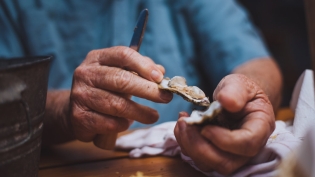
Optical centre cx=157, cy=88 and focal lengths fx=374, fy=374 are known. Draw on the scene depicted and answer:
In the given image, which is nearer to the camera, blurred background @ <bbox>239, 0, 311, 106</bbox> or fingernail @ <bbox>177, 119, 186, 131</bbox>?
fingernail @ <bbox>177, 119, 186, 131</bbox>

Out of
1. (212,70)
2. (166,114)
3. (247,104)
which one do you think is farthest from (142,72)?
(212,70)

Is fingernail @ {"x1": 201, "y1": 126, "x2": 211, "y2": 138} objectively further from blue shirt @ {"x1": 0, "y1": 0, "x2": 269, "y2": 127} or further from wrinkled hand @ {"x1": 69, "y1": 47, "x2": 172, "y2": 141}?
blue shirt @ {"x1": 0, "y1": 0, "x2": 269, "y2": 127}

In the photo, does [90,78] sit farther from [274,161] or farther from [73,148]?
[274,161]

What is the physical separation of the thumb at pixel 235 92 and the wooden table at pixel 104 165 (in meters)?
0.15

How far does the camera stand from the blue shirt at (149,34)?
1.08 m

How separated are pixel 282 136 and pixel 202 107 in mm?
132

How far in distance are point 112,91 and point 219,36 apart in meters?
0.68

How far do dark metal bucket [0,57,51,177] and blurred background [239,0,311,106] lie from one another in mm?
2015

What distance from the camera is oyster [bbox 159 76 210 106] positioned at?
540 mm

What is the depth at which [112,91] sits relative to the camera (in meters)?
0.63

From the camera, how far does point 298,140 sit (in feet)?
1.76

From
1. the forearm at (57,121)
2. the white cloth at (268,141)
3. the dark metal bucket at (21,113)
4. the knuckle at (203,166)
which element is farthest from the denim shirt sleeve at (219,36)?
the dark metal bucket at (21,113)

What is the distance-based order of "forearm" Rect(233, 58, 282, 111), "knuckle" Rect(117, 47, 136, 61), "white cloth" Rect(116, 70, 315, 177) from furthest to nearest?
"forearm" Rect(233, 58, 282, 111) < "knuckle" Rect(117, 47, 136, 61) < "white cloth" Rect(116, 70, 315, 177)

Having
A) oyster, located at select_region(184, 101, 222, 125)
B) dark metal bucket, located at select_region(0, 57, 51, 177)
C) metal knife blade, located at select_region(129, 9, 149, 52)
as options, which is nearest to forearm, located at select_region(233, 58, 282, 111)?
metal knife blade, located at select_region(129, 9, 149, 52)
